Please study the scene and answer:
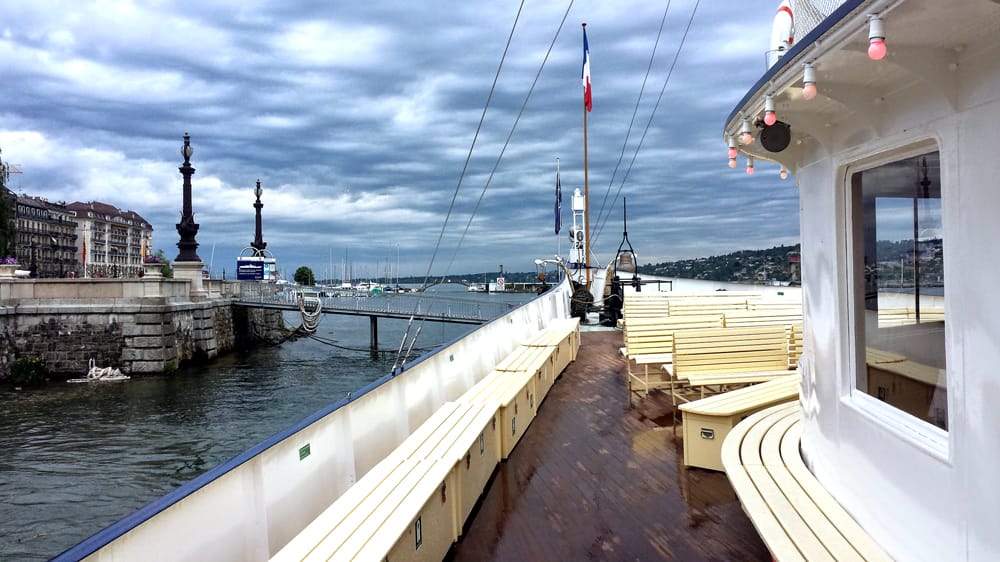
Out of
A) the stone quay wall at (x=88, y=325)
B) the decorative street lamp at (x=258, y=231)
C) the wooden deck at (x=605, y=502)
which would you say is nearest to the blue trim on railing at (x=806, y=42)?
the wooden deck at (x=605, y=502)

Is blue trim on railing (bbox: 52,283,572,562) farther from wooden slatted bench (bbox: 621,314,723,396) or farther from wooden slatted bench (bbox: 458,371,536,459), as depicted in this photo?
wooden slatted bench (bbox: 621,314,723,396)

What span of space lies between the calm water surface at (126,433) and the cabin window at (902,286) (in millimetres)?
11022

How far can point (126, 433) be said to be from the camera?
15781mm

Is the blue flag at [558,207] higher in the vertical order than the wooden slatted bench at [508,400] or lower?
higher

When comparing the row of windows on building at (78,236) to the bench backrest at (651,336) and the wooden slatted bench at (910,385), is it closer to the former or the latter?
the bench backrest at (651,336)

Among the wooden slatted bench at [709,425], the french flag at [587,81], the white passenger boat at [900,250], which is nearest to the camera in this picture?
the white passenger boat at [900,250]

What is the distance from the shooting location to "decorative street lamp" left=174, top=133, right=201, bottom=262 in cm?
2606

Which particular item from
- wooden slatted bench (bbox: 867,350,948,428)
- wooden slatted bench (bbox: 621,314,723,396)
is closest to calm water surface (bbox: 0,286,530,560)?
wooden slatted bench (bbox: 621,314,723,396)

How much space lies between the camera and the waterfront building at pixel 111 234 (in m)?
103

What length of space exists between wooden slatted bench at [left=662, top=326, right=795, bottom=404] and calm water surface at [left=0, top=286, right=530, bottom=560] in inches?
382

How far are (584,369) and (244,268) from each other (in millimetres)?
35199

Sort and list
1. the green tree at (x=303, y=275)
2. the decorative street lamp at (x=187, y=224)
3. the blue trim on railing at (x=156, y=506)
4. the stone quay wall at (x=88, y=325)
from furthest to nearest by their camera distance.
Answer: the green tree at (x=303, y=275), the decorative street lamp at (x=187, y=224), the stone quay wall at (x=88, y=325), the blue trim on railing at (x=156, y=506)

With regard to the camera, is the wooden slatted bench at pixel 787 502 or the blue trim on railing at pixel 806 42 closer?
the blue trim on railing at pixel 806 42

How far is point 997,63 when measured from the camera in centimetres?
174
